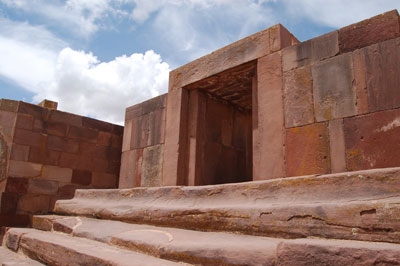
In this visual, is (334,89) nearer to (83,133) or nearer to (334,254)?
(334,254)

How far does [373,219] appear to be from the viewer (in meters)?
1.88

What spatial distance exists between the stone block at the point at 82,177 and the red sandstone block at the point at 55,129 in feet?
2.80

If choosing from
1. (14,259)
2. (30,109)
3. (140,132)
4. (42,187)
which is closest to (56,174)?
(42,187)

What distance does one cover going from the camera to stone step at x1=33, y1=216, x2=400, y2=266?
5.24 ft

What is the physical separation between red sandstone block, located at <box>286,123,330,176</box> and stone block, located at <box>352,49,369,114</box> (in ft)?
1.39

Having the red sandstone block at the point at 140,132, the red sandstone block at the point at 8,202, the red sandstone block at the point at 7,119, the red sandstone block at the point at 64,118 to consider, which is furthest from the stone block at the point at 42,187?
the red sandstone block at the point at 140,132

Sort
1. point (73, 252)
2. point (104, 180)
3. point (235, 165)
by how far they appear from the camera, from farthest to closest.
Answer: point (104, 180) → point (235, 165) → point (73, 252)

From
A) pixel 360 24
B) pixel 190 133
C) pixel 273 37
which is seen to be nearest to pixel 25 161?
pixel 190 133

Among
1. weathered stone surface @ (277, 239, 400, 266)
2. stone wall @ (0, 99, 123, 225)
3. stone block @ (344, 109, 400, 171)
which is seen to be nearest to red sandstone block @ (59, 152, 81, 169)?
stone wall @ (0, 99, 123, 225)

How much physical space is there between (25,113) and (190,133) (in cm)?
343

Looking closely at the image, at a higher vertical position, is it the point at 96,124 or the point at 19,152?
the point at 96,124

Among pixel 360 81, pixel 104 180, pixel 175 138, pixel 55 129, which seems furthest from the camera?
pixel 104 180

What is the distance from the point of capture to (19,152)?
20.9 ft

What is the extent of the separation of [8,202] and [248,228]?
538 cm
